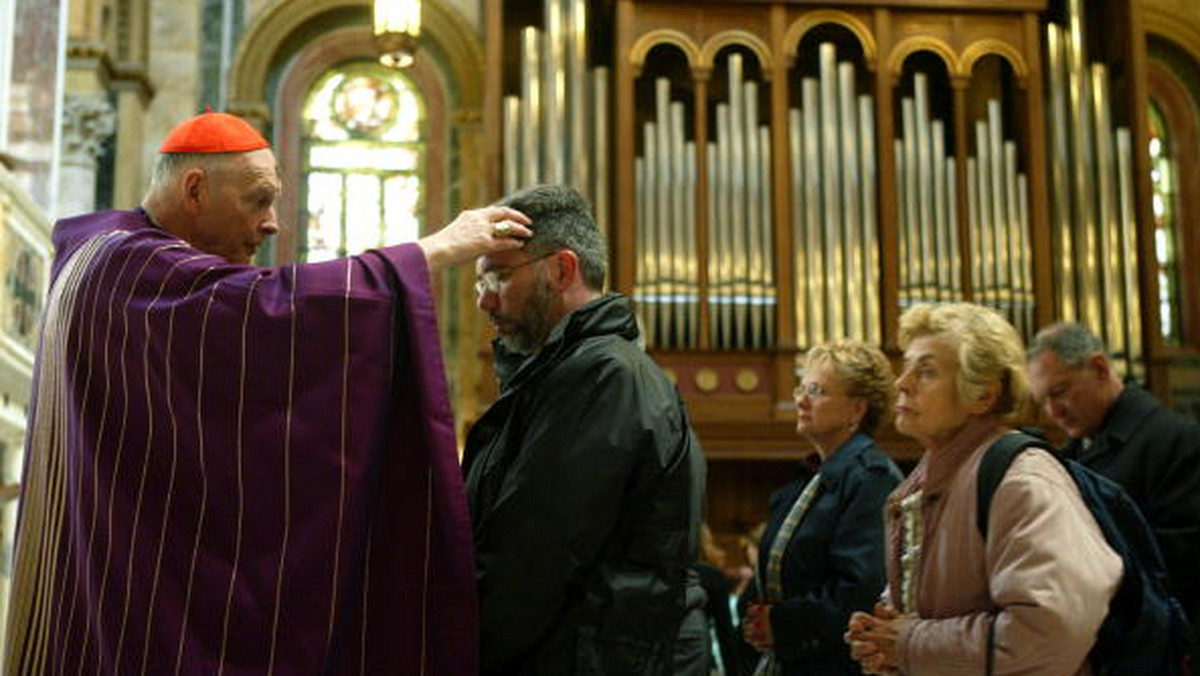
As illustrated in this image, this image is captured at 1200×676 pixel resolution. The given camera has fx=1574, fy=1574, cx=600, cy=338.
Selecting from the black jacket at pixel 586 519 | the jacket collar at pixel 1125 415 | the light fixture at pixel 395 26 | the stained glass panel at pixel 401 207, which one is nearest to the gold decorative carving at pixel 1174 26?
the stained glass panel at pixel 401 207

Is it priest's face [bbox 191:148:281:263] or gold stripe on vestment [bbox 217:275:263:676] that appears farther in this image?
priest's face [bbox 191:148:281:263]

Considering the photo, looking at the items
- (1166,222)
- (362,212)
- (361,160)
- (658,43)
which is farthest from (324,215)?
(1166,222)

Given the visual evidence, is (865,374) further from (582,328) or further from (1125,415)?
(582,328)

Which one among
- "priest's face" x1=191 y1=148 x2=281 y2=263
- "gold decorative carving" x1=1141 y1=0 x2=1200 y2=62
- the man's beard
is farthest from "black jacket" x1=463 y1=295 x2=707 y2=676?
"gold decorative carving" x1=1141 y1=0 x2=1200 y2=62

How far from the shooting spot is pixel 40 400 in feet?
10.2

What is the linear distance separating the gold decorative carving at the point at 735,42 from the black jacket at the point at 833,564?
21.4 ft

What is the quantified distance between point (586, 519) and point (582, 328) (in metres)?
0.42

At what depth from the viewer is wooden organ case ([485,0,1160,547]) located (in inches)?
403

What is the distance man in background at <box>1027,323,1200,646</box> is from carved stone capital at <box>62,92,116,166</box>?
7.21m

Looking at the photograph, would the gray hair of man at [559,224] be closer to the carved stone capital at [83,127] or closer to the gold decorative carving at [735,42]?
the gold decorative carving at [735,42]

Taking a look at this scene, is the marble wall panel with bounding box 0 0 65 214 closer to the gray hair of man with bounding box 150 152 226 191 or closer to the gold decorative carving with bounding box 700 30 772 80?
the gold decorative carving with bounding box 700 30 772 80

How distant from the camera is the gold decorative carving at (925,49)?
1074 centimetres

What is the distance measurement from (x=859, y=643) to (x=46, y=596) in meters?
1.70

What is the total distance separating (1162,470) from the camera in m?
4.63
